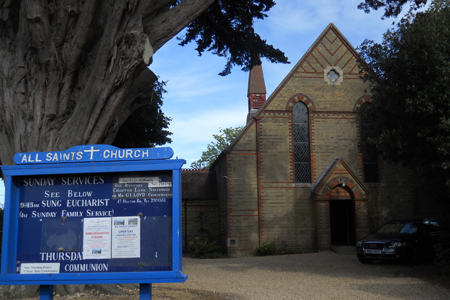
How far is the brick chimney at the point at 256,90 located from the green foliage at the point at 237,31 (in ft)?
102

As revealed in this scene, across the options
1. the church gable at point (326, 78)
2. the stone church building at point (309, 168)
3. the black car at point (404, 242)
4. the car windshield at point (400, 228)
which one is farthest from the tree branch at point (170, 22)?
the church gable at point (326, 78)

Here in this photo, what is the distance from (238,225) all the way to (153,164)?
16.2 metres

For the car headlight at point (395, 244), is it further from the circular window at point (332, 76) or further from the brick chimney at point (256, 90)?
the brick chimney at point (256, 90)

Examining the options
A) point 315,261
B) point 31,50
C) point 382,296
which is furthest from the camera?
point 315,261

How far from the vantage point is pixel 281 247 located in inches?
786

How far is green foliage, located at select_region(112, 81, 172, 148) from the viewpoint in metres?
17.3

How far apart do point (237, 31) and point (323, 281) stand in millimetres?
7371

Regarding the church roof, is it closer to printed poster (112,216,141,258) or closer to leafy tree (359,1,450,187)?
leafy tree (359,1,450,187)

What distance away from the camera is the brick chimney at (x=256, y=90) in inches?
1719

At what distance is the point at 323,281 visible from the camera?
1062 centimetres

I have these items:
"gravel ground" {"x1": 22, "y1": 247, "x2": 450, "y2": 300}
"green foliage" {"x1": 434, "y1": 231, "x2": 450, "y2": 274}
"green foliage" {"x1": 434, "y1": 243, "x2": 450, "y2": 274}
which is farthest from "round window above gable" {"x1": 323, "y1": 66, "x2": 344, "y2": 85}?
"green foliage" {"x1": 434, "y1": 243, "x2": 450, "y2": 274}

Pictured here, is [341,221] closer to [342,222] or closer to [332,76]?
[342,222]

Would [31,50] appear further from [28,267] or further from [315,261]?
[315,261]

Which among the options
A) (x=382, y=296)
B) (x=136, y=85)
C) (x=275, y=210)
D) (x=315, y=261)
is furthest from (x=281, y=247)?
(x=136, y=85)
